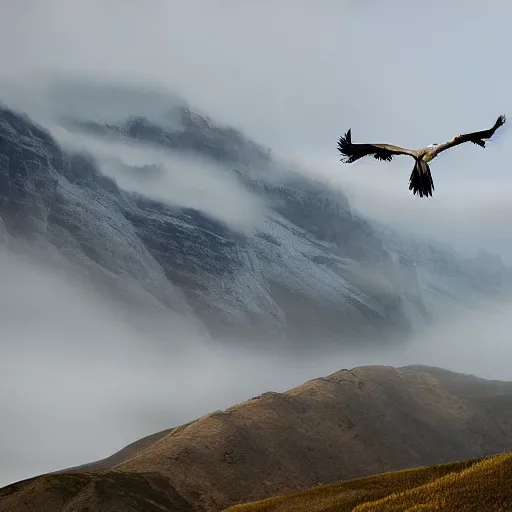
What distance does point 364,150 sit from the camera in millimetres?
11648

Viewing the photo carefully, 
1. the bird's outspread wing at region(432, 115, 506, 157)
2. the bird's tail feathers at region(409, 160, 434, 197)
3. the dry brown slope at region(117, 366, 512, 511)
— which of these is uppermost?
the bird's outspread wing at region(432, 115, 506, 157)

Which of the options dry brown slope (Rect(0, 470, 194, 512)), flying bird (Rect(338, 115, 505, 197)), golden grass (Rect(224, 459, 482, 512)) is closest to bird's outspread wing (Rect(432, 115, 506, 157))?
flying bird (Rect(338, 115, 505, 197))

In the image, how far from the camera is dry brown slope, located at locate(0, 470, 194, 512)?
338ft

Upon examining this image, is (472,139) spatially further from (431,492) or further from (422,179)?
(431,492)

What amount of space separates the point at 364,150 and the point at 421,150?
47.5 inches

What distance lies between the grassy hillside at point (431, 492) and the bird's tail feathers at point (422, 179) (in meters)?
20.5

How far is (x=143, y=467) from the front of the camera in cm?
13250

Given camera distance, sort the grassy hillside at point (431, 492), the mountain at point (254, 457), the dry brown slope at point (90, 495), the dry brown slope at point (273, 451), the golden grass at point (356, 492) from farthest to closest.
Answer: the dry brown slope at point (273, 451)
the mountain at point (254, 457)
the dry brown slope at point (90, 495)
the golden grass at point (356, 492)
the grassy hillside at point (431, 492)

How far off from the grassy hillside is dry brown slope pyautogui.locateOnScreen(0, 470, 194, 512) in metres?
63.0

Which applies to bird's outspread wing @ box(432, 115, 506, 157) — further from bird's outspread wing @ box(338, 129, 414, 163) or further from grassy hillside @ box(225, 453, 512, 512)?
grassy hillside @ box(225, 453, 512, 512)

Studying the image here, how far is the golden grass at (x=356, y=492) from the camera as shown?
4006 cm

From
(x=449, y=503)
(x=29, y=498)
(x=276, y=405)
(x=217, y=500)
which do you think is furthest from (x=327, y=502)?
(x=276, y=405)

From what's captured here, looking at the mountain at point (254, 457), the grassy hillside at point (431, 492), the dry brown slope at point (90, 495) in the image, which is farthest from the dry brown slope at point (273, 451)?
the grassy hillside at point (431, 492)

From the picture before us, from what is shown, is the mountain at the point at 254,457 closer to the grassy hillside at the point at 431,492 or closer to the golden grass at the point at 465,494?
the grassy hillside at the point at 431,492
